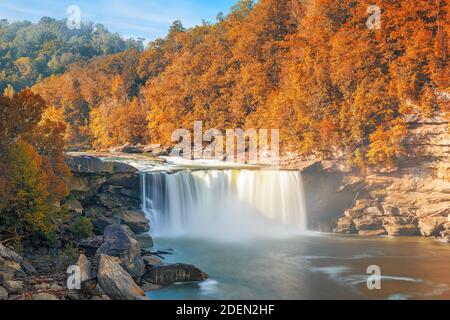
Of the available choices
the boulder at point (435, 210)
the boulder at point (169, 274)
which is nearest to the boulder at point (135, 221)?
the boulder at point (169, 274)

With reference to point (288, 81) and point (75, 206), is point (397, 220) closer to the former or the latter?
point (288, 81)

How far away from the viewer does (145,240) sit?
75.0 feet

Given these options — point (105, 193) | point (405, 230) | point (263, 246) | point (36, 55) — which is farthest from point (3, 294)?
point (36, 55)

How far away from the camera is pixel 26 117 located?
63.8 feet

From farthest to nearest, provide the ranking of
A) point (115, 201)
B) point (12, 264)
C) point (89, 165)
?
point (115, 201)
point (89, 165)
point (12, 264)

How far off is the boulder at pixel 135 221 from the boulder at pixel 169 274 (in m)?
7.90

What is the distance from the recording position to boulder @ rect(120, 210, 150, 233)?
24297 mm

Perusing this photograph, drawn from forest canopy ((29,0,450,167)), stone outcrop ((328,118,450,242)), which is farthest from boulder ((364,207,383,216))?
forest canopy ((29,0,450,167))

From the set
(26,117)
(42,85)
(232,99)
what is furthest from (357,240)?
(42,85)

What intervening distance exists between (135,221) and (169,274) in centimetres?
868

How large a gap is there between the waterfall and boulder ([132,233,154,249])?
2723 millimetres

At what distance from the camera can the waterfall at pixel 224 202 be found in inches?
1059

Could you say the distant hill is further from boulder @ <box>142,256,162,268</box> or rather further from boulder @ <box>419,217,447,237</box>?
boulder @ <box>142,256,162,268</box>

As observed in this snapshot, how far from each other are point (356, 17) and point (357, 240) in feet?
64.0
